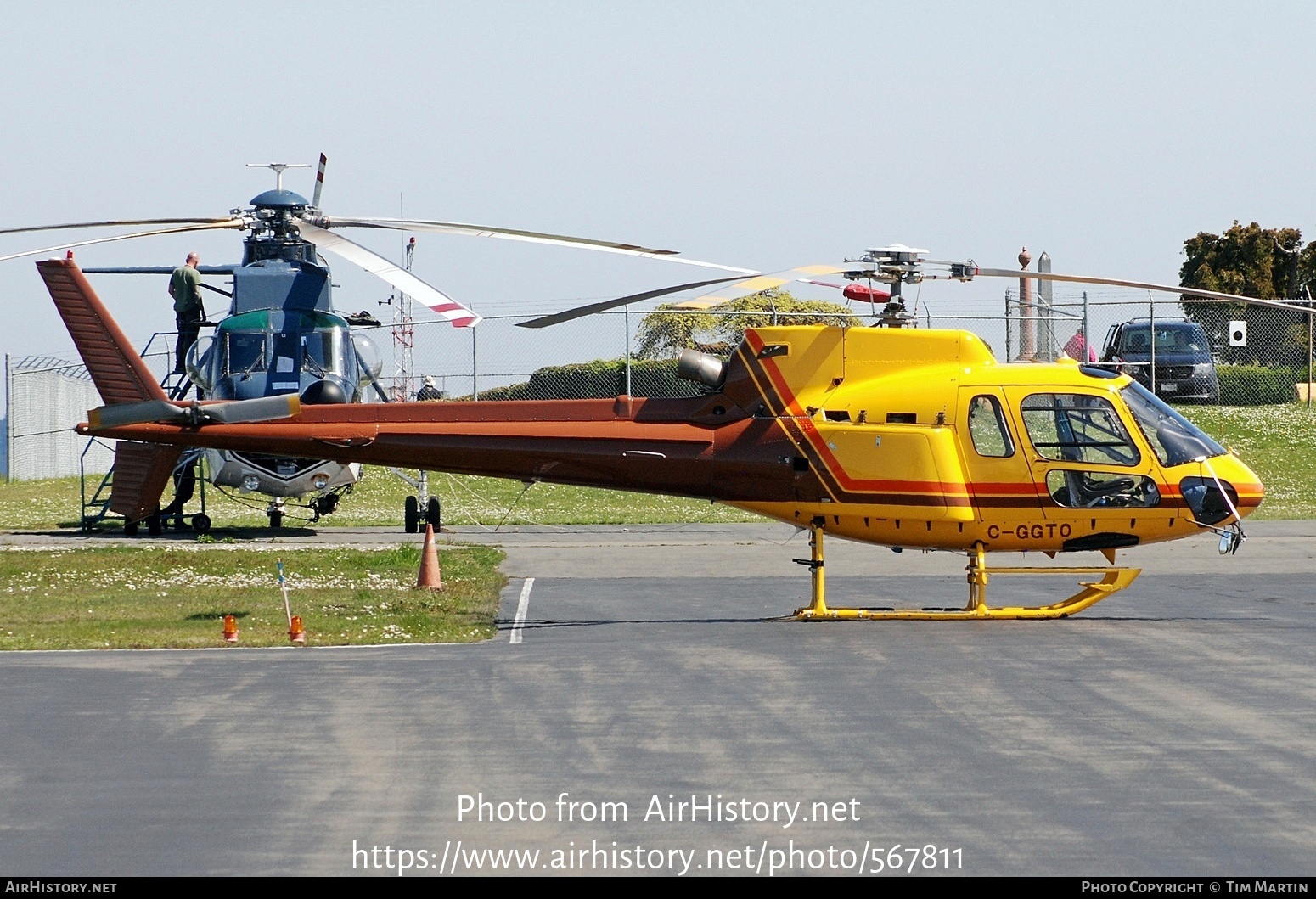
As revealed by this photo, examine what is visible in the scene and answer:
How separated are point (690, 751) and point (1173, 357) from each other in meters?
30.9

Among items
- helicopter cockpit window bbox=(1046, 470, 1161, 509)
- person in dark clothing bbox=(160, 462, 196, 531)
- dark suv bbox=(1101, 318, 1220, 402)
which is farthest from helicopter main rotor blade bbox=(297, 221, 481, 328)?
dark suv bbox=(1101, 318, 1220, 402)

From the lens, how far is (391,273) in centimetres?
1686

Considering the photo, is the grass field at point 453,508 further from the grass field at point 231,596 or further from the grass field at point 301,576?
the grass field at point 231,596

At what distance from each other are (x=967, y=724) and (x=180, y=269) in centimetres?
2027

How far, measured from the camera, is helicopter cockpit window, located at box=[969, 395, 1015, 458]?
16031 mm

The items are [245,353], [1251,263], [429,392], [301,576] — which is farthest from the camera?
[1251,263]

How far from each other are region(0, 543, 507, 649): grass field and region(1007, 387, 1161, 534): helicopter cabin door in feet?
19.2

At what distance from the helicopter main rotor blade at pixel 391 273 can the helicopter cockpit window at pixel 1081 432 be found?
585 cm

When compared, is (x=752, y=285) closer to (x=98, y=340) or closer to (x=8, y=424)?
(x=98, y=340)

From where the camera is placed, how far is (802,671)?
496 inches

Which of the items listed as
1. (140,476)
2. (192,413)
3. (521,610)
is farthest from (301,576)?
(521,610)

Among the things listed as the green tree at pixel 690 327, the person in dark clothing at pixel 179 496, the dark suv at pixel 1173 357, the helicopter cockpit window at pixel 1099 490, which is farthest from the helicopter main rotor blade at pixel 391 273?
the dark suv at pixel 1173 357

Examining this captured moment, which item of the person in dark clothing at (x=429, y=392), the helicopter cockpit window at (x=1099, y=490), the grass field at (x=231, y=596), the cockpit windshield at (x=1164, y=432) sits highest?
the person in dark clothing at (x=429, y=392)

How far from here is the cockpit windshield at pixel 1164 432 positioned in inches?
627
